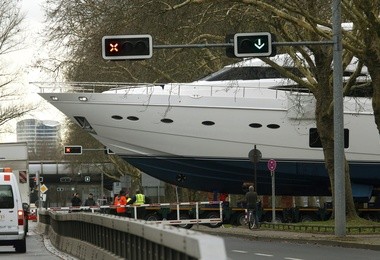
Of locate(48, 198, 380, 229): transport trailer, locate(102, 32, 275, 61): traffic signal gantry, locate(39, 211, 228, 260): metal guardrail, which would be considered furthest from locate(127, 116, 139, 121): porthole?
locate(102, 32, 275, 61): traffic signal gantry

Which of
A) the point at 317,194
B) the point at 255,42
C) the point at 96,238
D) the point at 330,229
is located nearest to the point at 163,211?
the point at 317,194

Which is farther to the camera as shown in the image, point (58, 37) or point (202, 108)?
point (202, 108)

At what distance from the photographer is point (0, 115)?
77.9 m

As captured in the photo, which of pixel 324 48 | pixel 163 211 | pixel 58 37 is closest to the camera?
pixel 324 48

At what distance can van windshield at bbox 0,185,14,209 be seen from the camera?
3188 centimetres

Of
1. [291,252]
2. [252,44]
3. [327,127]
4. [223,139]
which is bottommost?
[291,252]

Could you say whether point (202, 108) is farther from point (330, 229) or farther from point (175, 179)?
point (330, 229)

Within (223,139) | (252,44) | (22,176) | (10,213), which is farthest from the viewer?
(223,139)

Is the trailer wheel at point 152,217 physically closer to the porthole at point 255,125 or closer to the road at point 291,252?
the porthole at point 255,125

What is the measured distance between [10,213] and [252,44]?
692 cm

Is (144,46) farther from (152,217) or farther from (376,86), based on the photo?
(152,217)

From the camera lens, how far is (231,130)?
5631 cm

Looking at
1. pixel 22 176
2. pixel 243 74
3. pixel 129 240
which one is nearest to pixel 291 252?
pixel 129 240

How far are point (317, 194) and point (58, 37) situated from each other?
53.9 feet
